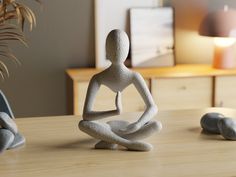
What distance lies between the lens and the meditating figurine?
146 cm

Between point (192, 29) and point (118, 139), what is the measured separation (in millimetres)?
2226

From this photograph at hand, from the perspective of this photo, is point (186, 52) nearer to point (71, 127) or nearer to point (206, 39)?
point (206, 39)

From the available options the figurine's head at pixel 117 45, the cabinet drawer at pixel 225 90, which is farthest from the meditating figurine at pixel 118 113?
the cabinet drawer at pixel 225 90

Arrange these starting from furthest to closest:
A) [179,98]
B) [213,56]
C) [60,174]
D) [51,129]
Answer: [213,56] < [179,98] < [51,129] < [60,174]

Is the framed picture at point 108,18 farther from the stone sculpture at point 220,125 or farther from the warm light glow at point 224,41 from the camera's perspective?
the stone sculpture at point 220,125

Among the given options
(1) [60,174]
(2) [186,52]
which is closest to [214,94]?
(2) [186,52]

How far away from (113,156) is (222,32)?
6.70 feet

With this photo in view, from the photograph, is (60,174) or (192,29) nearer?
(60,174)

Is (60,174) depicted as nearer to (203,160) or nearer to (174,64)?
(203,160)

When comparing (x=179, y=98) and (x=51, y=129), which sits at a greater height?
(x=51, y=129)

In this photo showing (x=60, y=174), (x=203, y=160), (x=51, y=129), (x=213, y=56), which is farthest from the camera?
(x=213, y=56)

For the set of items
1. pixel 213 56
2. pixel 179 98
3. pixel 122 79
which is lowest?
pixel 179 98

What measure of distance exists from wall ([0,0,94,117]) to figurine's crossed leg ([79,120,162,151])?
1.93m

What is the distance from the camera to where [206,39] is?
11.8ft
